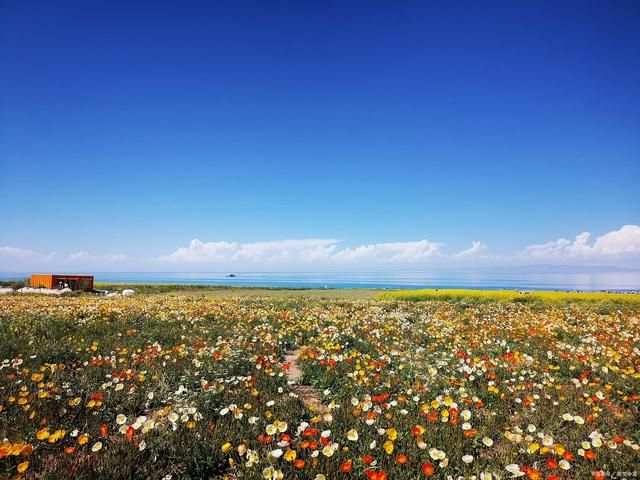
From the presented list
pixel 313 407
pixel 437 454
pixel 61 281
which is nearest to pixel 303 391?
pixel 313 407

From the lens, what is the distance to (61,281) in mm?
36281

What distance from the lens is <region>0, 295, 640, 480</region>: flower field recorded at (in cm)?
332

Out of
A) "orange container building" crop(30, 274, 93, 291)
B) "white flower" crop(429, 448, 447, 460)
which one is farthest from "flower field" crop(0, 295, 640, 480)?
"orange container building" crop(30, 274, 93, 291)

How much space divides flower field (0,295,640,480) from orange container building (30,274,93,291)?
109 ft

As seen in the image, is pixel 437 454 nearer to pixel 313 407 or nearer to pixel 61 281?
pixel 313 407

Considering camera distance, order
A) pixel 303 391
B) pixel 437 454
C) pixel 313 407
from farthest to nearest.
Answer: pixel 303 391
pixel 313 407
pixel 437 454

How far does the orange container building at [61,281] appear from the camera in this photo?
35.7 meters

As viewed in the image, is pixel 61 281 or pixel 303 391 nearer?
pixel 303 391

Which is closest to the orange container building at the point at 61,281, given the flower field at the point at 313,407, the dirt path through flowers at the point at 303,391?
the flower field at the point at 313,407

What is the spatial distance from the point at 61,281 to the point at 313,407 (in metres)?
41.9

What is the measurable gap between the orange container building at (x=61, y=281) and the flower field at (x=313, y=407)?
33.1 metres

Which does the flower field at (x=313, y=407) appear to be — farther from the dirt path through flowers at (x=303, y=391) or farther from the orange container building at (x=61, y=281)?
the orange container building at (x=61, y=281)

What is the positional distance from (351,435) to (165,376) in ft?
11.5

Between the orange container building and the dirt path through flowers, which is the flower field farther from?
the orange container building
